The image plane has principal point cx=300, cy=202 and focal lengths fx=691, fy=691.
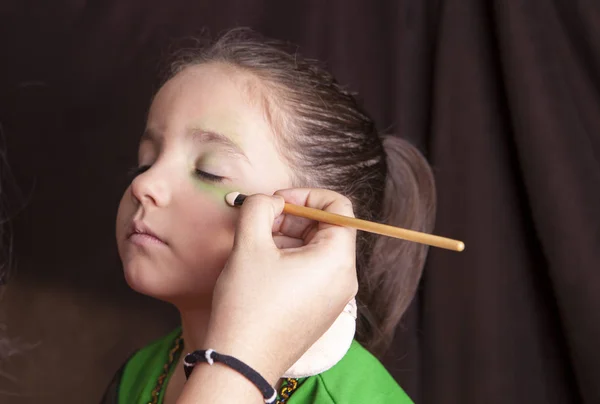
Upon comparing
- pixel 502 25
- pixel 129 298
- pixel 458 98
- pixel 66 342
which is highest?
pixel 502 25

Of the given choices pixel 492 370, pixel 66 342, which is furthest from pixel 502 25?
pixel 66 342

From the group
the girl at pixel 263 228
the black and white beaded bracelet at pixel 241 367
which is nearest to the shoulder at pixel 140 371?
the girl at pixel 263 228

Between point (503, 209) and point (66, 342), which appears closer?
point (503, 209)

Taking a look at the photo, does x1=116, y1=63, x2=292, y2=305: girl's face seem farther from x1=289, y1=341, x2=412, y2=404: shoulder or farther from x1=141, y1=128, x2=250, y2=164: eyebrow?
x1=289, y1=341, x2=412, y2=404: shoulder

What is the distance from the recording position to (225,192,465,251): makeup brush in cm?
70

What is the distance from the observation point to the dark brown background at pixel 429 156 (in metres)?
1.00

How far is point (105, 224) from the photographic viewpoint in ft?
4.36

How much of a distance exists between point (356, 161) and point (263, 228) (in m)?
0.35

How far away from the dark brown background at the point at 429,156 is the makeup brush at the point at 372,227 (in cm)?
36

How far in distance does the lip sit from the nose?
30 millimetres

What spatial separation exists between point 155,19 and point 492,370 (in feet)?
2.89

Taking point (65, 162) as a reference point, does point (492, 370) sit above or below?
below

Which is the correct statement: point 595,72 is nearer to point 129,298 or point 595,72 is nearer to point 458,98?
point 458,98

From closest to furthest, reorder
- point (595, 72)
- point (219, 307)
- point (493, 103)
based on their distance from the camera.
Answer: point (219, 307) → point (595, 72) → point (493, 103)
